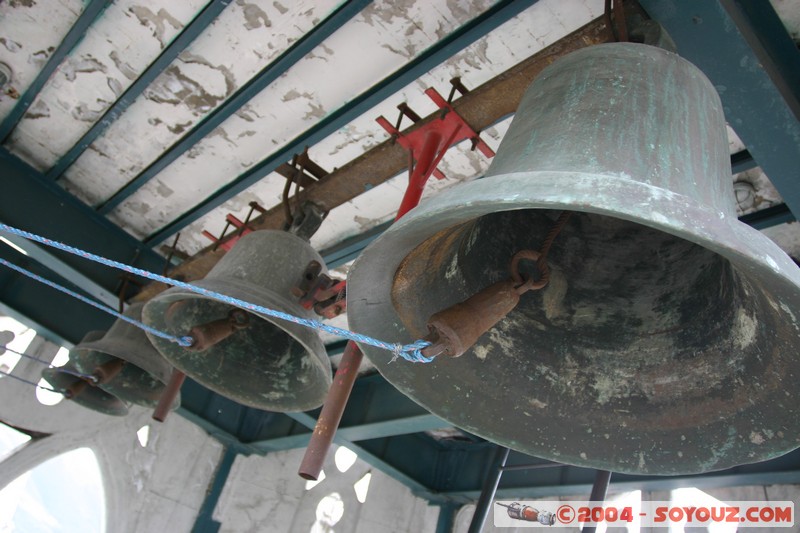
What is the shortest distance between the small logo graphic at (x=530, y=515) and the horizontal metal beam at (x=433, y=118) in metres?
2.81

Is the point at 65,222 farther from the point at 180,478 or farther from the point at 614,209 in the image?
the point at 614,209

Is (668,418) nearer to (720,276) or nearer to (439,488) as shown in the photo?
(720,276)

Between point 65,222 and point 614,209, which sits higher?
point 65,222

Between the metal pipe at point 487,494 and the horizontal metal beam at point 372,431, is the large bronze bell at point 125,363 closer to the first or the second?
the metal pipe at point 487,494

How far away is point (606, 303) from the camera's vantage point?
155 centimetres

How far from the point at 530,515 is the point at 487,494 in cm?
170

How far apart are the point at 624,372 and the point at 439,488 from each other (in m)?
4.60

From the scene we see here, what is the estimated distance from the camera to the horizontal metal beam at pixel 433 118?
208 cm

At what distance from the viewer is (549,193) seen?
0.90m

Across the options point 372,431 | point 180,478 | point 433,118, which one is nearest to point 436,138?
point 433,118

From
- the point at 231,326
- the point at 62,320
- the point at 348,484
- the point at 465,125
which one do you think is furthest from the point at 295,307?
the point at 348,484

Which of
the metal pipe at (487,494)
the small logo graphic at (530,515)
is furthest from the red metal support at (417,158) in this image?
the small logo graphic at (530,515)

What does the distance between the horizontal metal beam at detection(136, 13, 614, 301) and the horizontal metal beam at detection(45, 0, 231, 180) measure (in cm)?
90

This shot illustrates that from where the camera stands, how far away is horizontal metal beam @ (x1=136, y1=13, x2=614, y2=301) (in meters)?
2.08
